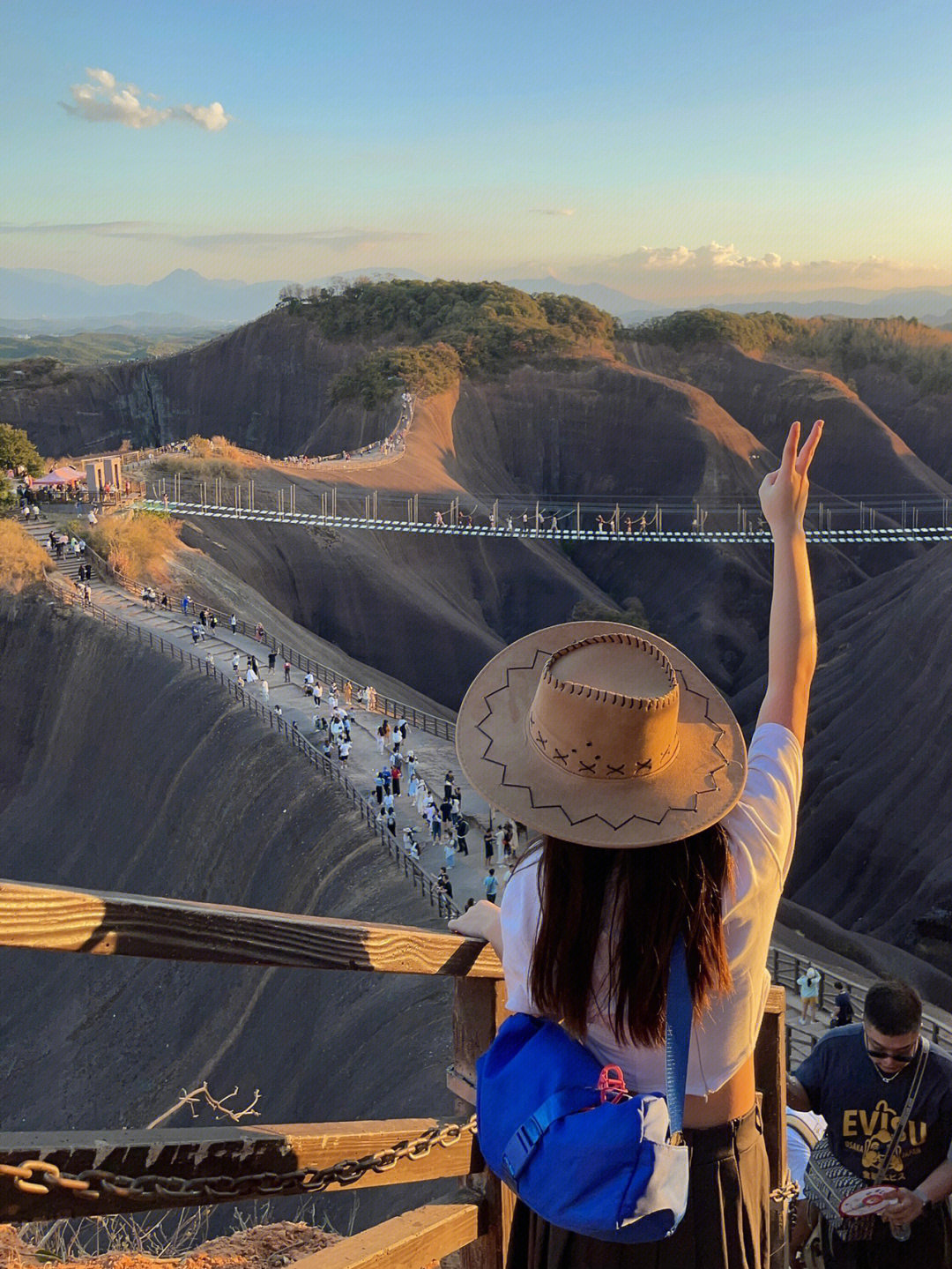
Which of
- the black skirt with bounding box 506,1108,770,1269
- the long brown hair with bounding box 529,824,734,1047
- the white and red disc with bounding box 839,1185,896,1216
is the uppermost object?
the long brown hair with bounding box 529,824,734,1047

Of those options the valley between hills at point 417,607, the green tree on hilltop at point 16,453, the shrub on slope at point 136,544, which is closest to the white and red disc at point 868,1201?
the valley between hills at point 417,607

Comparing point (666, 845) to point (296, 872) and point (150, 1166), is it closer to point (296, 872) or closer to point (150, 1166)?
point (150, 1166)

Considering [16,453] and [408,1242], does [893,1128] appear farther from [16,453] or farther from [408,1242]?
[16,453]

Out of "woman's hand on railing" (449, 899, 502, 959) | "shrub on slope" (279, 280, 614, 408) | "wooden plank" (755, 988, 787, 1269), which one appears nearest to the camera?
"woman's hand on railing" (449, 899, 502, 959)

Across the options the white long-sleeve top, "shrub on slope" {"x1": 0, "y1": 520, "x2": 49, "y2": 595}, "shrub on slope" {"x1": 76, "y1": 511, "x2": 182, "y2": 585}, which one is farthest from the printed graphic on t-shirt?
"shrub on slope" {"x1": 76, "y1": 511, "x2": 182, "y2": 585}

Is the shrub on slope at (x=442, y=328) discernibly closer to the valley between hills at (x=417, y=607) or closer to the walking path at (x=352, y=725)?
the valley between hills at (x=417, y=607)

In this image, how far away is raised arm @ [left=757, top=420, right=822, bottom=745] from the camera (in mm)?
2973

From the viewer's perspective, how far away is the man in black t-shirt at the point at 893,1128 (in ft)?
12.6

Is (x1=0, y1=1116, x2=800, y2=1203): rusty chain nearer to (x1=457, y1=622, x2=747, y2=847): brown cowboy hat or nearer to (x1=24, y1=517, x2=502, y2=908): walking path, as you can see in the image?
(x1=457, y1=622, x2=747, y2=847): brown cowboy hat

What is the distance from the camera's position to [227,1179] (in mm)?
2379

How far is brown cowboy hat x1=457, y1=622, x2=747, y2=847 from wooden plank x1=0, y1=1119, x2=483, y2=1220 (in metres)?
0.89

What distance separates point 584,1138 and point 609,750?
0.70m

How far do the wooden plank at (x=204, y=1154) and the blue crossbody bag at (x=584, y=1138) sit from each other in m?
0.52

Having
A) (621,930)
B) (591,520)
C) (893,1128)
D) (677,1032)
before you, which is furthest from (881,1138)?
(591,520)
